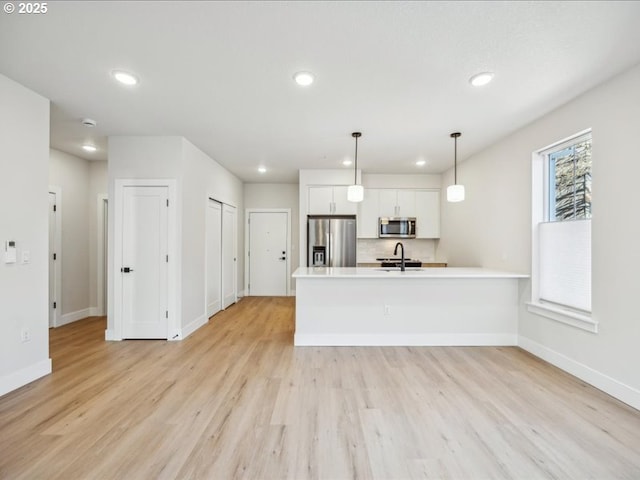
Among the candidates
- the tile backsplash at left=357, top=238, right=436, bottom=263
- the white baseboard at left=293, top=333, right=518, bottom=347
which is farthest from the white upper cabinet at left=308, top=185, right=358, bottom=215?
the white baseboard at left=293, top=333, right=518, bottom=347

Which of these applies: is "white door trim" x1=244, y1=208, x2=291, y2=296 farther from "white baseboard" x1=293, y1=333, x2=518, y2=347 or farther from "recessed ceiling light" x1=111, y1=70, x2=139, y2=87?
"recessed ceiling light" x1=111, y1=70, x2=139, y2=87

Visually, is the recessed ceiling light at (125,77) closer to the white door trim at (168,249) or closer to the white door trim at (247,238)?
the white door trim at (168,249)

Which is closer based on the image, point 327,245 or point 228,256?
point 327,245

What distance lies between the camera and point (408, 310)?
371 centimetres

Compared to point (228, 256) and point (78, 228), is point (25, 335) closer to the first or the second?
point (78, 228)

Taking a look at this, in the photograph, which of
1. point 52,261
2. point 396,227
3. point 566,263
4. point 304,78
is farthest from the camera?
point 396,227

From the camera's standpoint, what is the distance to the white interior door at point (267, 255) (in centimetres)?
695

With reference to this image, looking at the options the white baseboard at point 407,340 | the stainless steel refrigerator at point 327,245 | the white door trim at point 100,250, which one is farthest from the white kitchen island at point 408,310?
the white door trim at point 100,250

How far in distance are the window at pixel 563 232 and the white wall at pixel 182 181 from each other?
4205 millimetres

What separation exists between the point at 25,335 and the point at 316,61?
3375 millimetres

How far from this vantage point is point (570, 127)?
2.90 m

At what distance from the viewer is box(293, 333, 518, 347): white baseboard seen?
366cm

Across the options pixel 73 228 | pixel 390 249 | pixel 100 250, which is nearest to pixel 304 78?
pixel 390 249

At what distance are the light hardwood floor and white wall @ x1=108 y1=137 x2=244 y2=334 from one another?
912 millimetres
